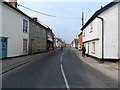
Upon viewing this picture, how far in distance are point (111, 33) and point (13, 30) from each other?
11.0 m

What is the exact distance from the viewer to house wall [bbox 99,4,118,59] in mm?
22484

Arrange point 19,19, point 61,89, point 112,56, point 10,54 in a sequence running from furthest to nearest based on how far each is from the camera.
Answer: point 19,19, point 10,54, point 112,56, point 61,89

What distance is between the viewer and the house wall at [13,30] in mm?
23297

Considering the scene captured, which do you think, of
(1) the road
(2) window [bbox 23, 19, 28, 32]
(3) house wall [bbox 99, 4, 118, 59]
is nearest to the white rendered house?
(2) window [bbox 23, 19, 28, 32]

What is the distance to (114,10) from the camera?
902 inches

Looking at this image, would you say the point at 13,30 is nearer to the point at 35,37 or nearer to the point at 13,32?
the point at 13,32

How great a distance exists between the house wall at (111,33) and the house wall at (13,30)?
1007 centimetres

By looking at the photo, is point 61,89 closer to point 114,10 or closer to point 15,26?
point 114,10

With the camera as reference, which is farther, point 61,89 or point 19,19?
point 19,19

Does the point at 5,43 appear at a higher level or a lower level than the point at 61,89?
higher

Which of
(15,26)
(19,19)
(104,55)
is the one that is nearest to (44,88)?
(104,55)

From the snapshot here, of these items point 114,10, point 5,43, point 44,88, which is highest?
point 114,10

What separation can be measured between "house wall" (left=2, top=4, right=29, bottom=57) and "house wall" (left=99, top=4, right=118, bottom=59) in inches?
396

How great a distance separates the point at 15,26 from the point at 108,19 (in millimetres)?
10834
